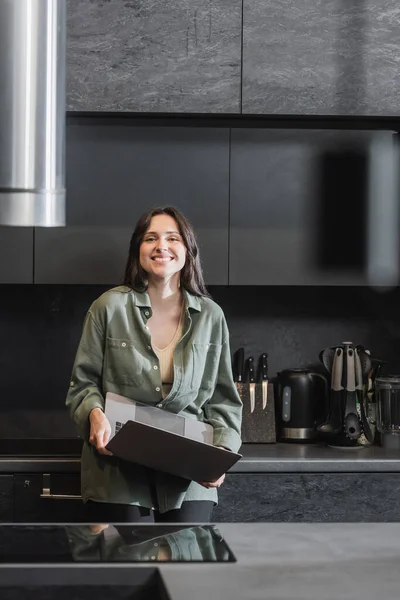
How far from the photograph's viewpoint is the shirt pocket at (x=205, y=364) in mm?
2912

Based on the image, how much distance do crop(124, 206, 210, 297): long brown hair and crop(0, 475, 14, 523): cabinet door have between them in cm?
80

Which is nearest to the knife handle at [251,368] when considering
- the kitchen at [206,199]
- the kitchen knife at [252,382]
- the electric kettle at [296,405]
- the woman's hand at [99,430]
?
the kitchen knife at [252,382]

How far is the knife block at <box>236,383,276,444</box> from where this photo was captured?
3.64 meters

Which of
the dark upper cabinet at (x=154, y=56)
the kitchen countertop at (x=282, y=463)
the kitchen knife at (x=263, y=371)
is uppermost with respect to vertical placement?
the dark upper cabinet at (x=154, y=56)

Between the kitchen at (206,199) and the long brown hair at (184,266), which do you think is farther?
the kitchen at (206,199)

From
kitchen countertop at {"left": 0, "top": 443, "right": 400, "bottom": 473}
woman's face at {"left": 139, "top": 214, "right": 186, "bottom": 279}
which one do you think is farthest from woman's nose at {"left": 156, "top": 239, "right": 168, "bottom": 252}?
kitchen countertop at {"left": 0, "top": 443, "right": 400, "bottom": 473}

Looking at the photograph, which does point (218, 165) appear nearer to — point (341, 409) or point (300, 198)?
point (300, 198)

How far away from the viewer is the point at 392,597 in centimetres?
165

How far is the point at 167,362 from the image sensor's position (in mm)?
2920

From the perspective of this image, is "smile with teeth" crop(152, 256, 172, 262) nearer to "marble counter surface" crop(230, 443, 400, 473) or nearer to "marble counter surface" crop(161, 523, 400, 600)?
"marble counter surface" crop(230, 443, 400, 473)

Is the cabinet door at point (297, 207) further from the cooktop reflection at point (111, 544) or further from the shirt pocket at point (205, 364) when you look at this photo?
the cooktop reflection at point (111, 544)

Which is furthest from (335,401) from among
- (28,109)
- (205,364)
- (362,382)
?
(28,109)

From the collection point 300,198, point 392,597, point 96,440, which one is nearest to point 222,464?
point 96,440

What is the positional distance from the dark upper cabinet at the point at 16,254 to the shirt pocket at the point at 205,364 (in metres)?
0.83
